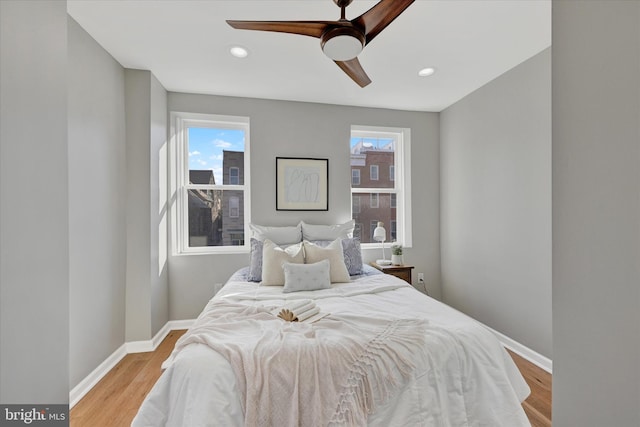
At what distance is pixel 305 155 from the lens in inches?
138

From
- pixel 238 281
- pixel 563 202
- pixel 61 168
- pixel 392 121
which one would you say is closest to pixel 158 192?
pixel 238 281

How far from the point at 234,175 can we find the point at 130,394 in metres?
2.29

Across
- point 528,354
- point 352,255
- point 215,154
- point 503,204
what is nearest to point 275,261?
point 352,255

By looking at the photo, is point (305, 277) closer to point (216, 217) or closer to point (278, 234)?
point (278, 234)

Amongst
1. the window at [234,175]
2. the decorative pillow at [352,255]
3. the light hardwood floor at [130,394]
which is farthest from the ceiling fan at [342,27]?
the light hardwood floor at [130,394]

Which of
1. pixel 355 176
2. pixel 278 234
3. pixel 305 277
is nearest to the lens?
pixel 305 277

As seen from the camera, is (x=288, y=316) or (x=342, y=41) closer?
(x=342, y=41)

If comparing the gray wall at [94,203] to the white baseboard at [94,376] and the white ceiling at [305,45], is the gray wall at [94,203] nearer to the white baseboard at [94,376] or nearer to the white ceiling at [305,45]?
the white baseboard at [94,376]

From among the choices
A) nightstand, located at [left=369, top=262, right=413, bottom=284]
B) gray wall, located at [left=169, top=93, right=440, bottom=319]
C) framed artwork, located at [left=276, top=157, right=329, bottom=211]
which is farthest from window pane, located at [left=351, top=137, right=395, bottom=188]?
nightstand, located at [left=369, top=262, right=413, bottom=284]

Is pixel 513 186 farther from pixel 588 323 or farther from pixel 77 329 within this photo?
pixel 77 329

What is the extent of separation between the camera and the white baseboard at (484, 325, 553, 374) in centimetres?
238

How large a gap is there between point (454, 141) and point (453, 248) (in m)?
1.32

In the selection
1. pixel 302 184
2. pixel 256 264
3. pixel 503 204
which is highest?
pixel 302 184

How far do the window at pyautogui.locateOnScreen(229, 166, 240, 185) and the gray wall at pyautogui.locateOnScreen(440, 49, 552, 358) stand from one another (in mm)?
2617
